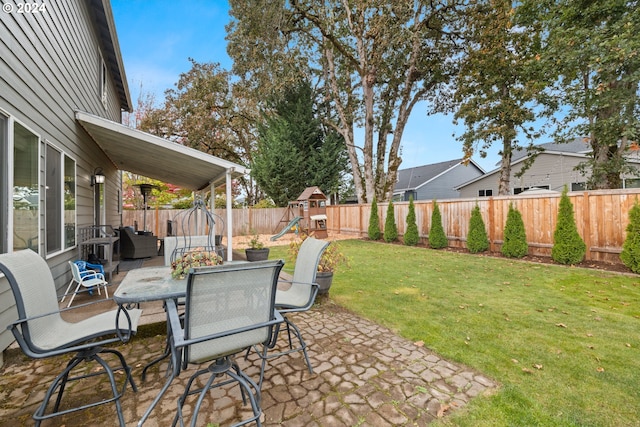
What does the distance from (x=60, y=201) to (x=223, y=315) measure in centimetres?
395

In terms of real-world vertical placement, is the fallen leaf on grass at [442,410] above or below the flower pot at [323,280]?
below

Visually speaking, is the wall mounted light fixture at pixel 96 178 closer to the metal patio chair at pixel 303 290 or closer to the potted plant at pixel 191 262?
the potted plant at pixel 191 262

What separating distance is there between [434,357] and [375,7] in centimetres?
1269

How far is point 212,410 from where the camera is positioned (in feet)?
6.35

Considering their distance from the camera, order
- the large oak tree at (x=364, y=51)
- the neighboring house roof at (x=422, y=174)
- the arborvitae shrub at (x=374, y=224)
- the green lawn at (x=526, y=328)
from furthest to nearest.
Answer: the neighboring house roof at (x=422, y=174) < the arborvitae shrub at (x=374, y=224) < the large oak tree at (x=364, y=51) < the green lawn at (x=526, y=328)

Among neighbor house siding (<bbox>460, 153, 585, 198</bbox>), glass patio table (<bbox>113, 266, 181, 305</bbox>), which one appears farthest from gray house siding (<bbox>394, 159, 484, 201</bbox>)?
glass patio table (<bbox>113, 266, 181, 305</bbox>)

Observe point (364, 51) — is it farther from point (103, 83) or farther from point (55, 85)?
point (55, 85)

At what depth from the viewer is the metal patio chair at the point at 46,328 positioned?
65.0 inches

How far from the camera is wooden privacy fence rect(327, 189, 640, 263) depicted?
6143 millimetres

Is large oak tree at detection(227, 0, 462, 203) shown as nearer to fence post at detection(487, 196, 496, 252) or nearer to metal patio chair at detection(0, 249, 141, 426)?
fence post at detection(487, 196, 496, 252)

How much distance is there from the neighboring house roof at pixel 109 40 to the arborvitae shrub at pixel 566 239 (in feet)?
34.3

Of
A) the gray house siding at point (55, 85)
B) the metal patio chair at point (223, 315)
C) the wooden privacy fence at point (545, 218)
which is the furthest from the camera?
the wooden privacy fence at point (545, 218)

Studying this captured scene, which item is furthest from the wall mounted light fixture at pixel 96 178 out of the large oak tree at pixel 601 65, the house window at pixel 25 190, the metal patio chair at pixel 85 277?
the large oak tree at pixel 601 65

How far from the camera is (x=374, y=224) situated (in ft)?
40.1
